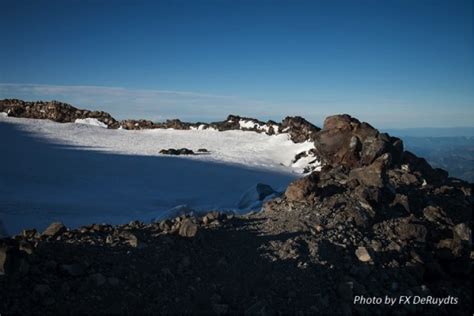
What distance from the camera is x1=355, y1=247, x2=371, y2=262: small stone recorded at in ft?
14.8

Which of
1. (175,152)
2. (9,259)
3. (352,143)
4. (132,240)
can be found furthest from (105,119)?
(9,259)

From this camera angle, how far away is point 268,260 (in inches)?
165

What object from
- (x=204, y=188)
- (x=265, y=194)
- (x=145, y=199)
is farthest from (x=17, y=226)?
(x=204, y=188)

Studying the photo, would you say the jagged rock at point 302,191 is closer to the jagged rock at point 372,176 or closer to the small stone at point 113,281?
the jagged rock at point 372,176

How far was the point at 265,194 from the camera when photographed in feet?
34.2

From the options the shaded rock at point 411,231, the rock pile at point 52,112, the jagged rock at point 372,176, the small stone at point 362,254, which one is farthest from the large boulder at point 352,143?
the rock pile at point 52,112

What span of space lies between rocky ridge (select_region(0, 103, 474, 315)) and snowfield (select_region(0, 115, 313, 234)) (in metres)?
3.18

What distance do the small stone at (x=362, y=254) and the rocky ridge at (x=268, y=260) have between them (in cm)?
1

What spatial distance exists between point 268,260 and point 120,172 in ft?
34.8

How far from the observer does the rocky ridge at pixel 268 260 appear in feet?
10.6

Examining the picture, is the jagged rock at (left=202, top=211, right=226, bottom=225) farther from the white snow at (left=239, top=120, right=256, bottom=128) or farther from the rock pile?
the rock pile

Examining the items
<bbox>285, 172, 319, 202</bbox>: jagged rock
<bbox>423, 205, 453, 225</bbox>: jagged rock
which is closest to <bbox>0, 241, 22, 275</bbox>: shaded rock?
<bbox>285, 172, 319, 202</bbox>: jagged rock

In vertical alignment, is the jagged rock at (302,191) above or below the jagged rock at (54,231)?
above

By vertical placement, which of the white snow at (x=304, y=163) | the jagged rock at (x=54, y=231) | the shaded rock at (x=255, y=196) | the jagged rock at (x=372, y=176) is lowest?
the shaded rock at (x=255, y=196)
